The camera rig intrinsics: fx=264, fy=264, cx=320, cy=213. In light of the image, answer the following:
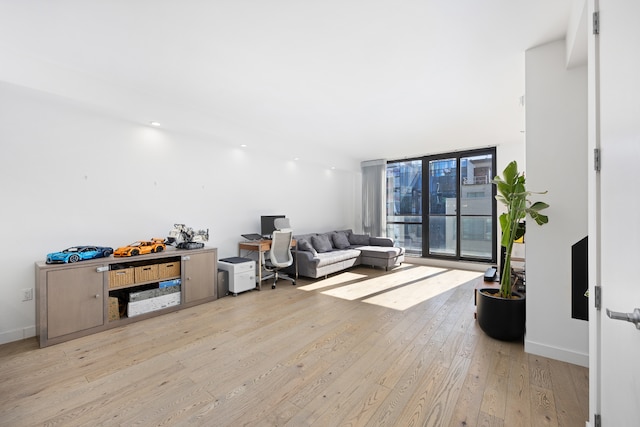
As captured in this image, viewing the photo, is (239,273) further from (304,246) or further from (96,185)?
(96,185)

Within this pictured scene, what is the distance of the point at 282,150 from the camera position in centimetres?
527

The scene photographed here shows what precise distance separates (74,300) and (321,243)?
402cm

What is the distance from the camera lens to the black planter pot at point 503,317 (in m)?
2.53

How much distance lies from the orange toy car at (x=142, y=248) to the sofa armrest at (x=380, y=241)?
15.2 feet

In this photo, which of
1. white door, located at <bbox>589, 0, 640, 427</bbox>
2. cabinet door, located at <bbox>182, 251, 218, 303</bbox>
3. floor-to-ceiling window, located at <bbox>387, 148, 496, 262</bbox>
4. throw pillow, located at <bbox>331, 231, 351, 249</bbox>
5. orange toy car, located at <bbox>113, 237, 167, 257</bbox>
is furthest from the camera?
throw pillow, located at <bbox>331, 231, 351, 249</bbox>

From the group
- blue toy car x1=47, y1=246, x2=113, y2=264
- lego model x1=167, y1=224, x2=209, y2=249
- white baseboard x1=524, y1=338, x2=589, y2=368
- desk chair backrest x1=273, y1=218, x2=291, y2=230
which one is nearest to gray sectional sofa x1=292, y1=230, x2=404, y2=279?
desk chair backrest x1=273, y1=218, x2=291, y2=230

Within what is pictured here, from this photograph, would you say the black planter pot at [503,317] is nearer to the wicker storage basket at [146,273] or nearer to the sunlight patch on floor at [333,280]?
the sunlight patch on floor at [333,280]

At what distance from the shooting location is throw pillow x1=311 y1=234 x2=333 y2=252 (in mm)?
5723

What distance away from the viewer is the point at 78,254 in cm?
280

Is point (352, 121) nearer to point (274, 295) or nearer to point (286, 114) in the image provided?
point (286, 114)

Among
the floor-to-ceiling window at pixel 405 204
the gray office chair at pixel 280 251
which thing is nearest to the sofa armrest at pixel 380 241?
the floor-to-ceiling window at pixel 405 204

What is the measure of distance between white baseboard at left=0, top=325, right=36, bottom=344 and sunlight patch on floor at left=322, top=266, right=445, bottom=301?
11.3 feet

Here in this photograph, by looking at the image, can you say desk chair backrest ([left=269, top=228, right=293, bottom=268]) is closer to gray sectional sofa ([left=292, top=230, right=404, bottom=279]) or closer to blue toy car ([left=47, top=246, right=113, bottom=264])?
gray sectional sofa ([left=292, top=230, right=404, bottom=279])

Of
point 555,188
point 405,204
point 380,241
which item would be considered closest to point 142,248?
point 555,188
